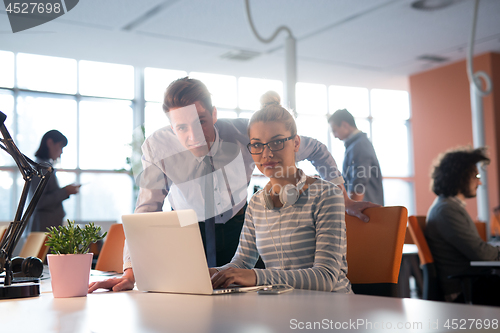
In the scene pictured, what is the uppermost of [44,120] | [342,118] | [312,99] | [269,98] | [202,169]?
[312,99]

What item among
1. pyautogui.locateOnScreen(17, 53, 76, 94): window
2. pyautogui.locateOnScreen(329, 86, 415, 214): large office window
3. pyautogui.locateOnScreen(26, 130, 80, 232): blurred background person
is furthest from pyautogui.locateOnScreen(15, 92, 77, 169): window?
pyautogui.locateOnScreen(329, 86, 415, 214): large office window

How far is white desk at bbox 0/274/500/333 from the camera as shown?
67cm

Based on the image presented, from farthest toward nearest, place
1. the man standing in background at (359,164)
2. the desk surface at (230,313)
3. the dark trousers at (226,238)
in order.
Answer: the man standing in background at (359,164)
the dark trousers at (226,238)
the desk surface at (230,313)

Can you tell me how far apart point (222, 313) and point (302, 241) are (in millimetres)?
573

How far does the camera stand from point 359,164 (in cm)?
373

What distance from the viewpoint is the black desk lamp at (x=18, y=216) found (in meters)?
1.11

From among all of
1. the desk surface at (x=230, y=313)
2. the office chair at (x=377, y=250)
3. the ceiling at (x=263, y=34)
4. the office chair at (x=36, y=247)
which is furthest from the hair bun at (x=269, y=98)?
the ceiling at (x=263, y=34)

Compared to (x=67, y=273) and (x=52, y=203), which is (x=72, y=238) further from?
(x=52, y=203)

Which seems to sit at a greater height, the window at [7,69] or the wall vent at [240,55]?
the wall vent at [240,55]

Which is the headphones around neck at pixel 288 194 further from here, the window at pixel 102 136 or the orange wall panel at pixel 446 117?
the orange wall panel at pixel 446 117

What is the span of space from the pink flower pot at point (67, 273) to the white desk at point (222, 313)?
6 centimetres

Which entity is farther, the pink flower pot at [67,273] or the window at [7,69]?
the window at [7,69]

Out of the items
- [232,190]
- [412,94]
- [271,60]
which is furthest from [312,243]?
[412,94]

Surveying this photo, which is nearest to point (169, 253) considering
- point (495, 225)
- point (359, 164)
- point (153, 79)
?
point (359, 164)
